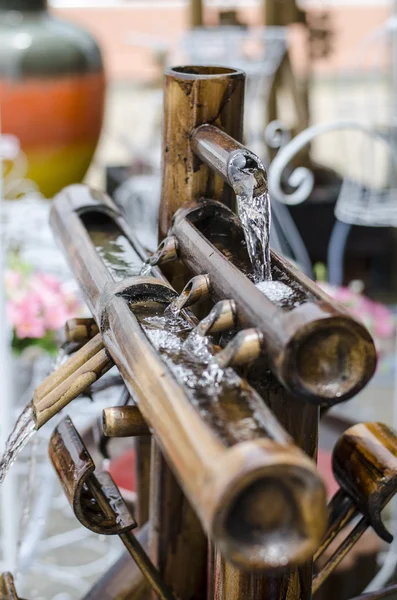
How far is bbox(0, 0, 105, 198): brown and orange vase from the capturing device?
11.5 feet

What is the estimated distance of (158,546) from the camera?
0.89 m

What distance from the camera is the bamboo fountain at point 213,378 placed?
46cm

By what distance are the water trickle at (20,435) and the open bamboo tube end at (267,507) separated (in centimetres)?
31

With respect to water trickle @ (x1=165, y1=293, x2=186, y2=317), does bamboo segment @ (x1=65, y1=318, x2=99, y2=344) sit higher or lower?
lower

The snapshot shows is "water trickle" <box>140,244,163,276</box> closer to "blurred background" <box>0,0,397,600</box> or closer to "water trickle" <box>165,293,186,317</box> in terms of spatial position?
"water trickle" <box>165,293,186,317</box>

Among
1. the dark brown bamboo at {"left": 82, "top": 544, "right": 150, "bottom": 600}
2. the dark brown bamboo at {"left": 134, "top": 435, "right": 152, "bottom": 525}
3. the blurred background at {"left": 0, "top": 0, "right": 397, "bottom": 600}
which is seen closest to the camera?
the dark brown bamboo at {"left": 82, "top": 544, "right": 150, "bottom": 600}

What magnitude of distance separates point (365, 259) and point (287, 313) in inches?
128

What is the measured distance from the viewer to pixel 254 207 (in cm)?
67

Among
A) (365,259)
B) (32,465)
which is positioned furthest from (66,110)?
(32,465)

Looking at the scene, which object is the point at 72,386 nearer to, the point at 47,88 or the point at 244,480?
the point at 244,480

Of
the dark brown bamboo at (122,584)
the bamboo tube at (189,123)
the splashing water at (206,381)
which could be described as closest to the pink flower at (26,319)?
the dark brown bamboo at (122,584)

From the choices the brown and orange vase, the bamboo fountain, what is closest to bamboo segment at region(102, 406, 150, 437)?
the bamboo fountain

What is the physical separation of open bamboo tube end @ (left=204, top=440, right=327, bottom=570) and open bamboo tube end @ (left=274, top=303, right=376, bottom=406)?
83 mm

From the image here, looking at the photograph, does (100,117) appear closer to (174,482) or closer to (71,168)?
(71,168)
